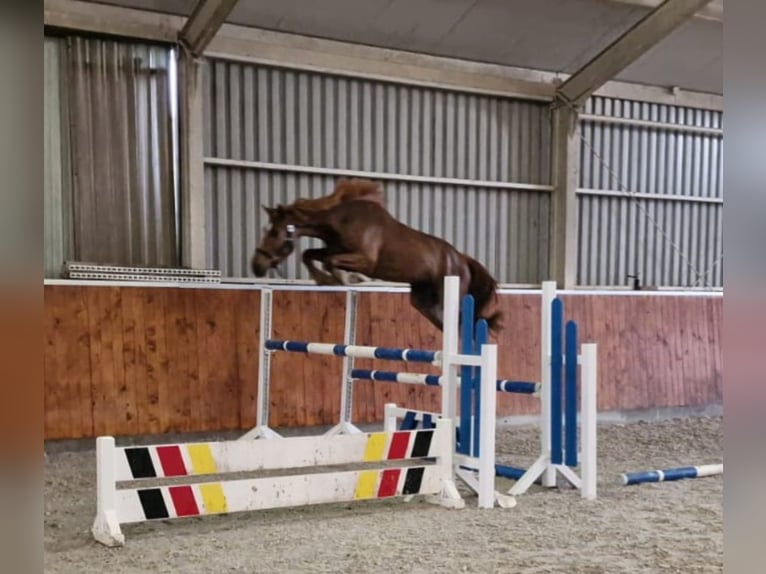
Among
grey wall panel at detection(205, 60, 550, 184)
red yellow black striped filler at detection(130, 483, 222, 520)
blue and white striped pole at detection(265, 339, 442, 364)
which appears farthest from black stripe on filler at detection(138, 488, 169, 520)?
grey wall panel at detection(205, 60, 550, 184)

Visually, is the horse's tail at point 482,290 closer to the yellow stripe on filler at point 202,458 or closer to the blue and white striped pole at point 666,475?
the blue and white striped pole at point 666,475

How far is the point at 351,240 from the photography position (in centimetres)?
457

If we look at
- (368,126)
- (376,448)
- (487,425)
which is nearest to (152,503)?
(376,448)

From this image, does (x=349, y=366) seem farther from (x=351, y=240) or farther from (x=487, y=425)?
(x=487, y=425)

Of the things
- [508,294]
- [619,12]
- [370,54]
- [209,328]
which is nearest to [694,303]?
[508,294]

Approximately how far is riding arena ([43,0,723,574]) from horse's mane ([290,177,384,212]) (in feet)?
0.04

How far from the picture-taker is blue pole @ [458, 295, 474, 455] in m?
3.60

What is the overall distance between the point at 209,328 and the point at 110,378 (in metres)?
0.70

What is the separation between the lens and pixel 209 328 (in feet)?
17.0

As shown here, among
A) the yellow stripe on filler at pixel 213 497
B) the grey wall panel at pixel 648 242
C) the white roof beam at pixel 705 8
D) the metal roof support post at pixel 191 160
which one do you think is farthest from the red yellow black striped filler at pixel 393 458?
the white roof beam at pixel 705 8

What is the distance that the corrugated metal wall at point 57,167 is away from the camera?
552 cm

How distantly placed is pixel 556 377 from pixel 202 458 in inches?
69.2

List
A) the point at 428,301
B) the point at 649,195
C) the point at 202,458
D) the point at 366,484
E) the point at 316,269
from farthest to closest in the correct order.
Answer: the point at 649,195
the point at 428,301
the point at 316,269
the point at 366,484
the point at 202,458

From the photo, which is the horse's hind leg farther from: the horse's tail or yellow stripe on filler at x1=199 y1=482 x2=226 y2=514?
yellow stripe on filler at x1=199 y1=482 x2=226 y2=514
